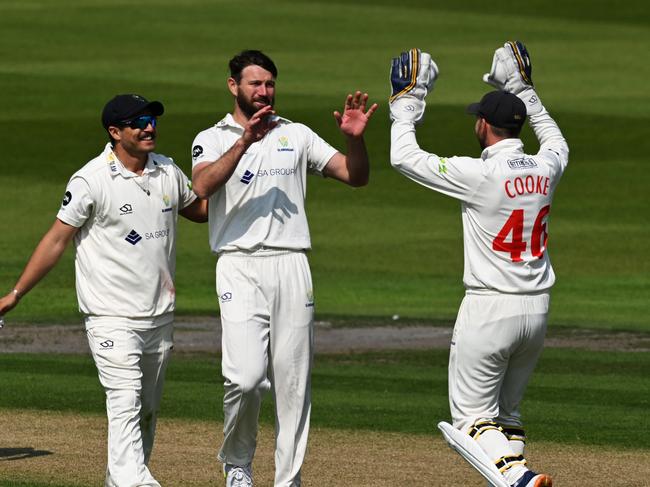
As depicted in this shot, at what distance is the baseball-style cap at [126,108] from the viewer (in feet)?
28.6

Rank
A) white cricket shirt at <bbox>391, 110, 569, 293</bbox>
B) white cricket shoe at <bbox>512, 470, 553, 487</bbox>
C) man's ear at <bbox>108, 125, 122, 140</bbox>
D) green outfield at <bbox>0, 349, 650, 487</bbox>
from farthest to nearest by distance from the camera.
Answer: green outfield at <bbox>0, 349, 650, 487</bbox> → man's ear at <bbox>108, 125, 122, 140</bbox> → white cricket shirt at <bbox>391, 110, 569, 293</bbox> → white cricket shoe at <bbox>512, 470, 553, 487</bbox>

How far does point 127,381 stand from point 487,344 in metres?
1.96

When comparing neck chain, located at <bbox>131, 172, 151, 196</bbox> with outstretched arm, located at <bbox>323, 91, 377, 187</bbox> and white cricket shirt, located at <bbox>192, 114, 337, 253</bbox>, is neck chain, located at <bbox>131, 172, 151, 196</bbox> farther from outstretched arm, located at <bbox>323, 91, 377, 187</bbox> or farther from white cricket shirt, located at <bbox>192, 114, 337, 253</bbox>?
outstretched arm, located at <bbox>323, 91, 377, 187</bbox>

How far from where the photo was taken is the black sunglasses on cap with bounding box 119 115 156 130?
8.70 meters

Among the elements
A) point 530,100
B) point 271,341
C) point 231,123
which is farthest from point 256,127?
point 530,100

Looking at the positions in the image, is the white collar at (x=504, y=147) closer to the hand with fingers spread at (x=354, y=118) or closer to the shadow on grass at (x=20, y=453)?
the hand with fingers spread at (x=354, y=118)

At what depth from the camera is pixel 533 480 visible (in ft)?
26.2

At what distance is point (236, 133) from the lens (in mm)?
9008

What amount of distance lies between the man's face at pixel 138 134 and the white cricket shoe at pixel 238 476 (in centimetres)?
185

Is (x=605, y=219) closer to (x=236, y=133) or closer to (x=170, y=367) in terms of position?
(x=170, y=367)

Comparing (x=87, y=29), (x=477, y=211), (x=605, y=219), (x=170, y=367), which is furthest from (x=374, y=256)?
(x=87, y=29)

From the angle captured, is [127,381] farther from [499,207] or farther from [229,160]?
[499,207]

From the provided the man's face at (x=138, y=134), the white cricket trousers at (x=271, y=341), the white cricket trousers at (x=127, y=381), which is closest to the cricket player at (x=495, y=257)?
the white cricket trousers at (x=271, y=341)

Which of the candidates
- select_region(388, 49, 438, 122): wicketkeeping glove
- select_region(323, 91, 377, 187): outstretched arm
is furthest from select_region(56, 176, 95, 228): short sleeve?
select_region(388, 49, 438, 122): wicketkeeping glove
